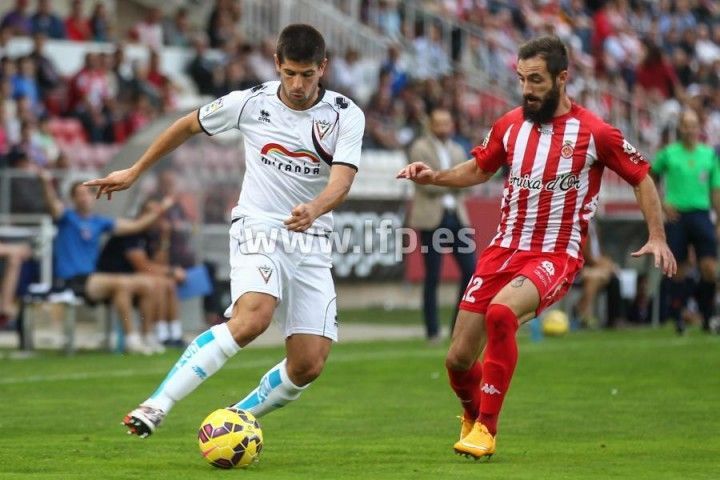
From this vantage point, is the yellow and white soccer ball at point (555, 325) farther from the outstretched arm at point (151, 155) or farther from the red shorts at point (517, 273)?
the outstretched arm at point (151, 155)

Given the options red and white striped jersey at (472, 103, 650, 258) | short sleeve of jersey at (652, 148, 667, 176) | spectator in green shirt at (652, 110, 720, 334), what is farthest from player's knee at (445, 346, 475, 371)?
short sleeve of jersey at (652, 148, 667, 176)

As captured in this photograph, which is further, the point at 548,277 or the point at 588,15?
the point at 588,15

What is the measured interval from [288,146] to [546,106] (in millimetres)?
1441

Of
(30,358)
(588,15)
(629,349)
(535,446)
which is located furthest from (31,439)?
(588,15)

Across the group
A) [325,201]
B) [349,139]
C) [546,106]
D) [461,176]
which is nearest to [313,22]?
[461,176]

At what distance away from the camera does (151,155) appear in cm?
893

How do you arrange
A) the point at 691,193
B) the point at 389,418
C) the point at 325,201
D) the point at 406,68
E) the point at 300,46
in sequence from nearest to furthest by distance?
1. the point at 325,201
2. the point at 300,46
3. the point at 389,418
4. the point at 691,193
5. the point at 406,68

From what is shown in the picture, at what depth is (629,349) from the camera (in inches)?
668

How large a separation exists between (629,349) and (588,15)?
71.2 ft

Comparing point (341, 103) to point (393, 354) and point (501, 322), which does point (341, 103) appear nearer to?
point (501, 322)

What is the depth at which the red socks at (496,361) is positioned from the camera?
873 centimetres

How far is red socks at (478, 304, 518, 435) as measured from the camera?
873 centimetres

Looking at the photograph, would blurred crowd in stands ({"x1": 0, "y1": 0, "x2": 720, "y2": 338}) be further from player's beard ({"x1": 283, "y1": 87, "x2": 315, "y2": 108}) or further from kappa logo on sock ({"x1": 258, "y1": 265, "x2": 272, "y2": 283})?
kappa logo on sock ({"x1": 258, "y1": 265, "x2": 272, "y2": 283})

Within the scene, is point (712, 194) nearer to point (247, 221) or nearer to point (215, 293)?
point (215, 293)
